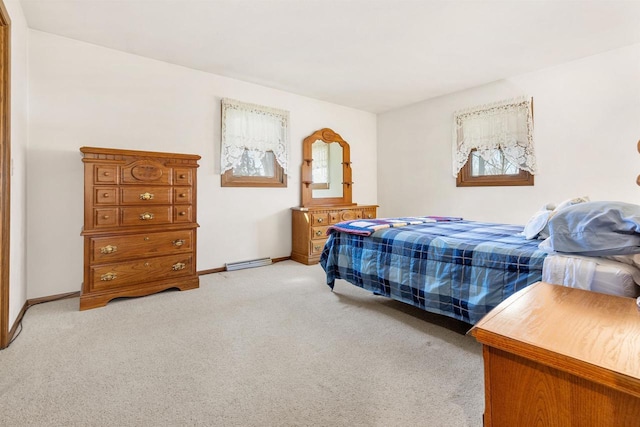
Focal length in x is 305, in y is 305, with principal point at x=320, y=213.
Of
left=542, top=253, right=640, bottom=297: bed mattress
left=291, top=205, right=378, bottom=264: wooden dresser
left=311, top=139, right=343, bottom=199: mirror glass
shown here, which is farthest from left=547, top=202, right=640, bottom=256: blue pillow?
left=311, top=139, right=343, bottom=199: mirror glass

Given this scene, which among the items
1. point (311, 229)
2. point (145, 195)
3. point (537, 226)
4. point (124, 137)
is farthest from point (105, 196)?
point (537, 226)

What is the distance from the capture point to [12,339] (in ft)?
6.49

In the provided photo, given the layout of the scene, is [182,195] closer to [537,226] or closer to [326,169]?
[326,169]

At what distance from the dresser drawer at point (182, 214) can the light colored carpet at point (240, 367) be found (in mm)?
804

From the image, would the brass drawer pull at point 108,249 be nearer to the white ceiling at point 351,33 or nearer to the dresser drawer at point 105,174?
the dresser drawer at point 105,174

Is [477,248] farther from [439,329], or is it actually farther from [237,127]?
[237,127]

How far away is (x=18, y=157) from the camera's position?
231cm

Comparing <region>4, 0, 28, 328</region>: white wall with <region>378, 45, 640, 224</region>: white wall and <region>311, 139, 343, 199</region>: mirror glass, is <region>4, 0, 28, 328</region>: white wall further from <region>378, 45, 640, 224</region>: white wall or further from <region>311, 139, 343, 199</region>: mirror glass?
<region>378, 45, 640, 224</region>: white wall

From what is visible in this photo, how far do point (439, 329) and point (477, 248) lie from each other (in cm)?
66

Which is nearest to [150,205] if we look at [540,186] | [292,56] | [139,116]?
[139,116]

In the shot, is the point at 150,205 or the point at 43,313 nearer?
the point at 43,313

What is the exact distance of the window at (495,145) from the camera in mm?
3596

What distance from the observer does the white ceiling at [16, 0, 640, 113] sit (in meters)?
2.37

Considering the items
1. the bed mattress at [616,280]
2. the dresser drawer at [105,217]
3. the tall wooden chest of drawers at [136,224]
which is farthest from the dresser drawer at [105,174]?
the bed mattress at [616,280]
